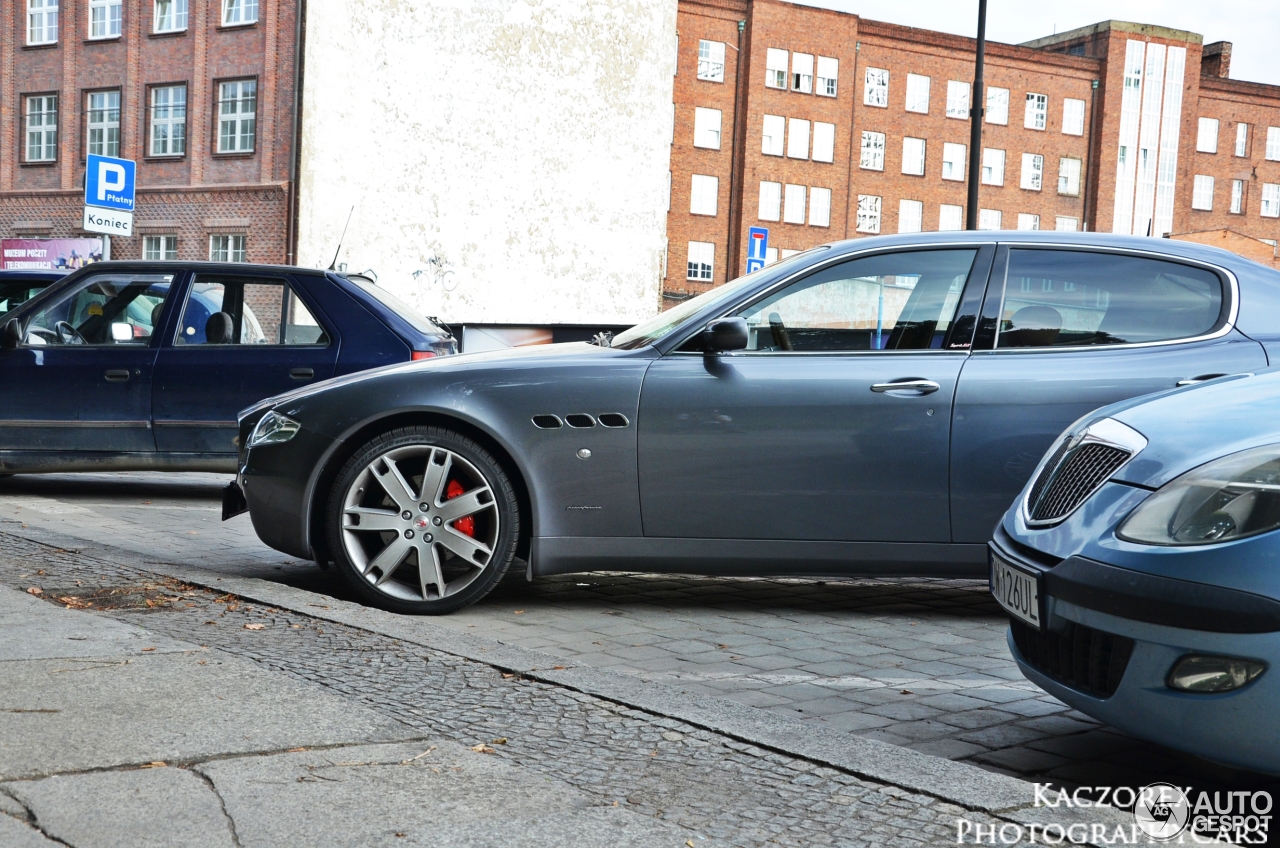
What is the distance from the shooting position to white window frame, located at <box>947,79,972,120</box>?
58469mm

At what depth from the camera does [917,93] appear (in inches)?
2266

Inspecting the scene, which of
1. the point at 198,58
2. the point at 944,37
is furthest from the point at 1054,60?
the point at 198,58

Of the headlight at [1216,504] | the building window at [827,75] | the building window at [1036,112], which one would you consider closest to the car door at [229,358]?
the headlight at [1216,504]

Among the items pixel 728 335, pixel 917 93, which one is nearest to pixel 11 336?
pixel 728 335

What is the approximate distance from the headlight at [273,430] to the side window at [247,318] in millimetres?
3363

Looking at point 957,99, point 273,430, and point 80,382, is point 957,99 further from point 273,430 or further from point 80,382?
point 273,430

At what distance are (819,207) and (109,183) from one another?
42.0m

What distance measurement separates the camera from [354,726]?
3607 mm

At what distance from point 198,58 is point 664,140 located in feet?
47.0

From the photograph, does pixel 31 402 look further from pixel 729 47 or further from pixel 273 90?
pixel 729 47

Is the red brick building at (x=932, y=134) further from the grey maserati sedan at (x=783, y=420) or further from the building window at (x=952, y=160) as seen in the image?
the grey maserati sedan at (x=783, y=420)

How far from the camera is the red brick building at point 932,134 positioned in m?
54.3

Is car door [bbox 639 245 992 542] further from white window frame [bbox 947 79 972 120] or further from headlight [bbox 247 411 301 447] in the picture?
white window frame [bbox 947 79 972 120]

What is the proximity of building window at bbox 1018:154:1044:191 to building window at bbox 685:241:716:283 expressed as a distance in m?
15.2
